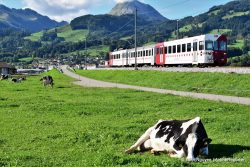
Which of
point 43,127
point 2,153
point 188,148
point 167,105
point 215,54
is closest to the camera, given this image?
point 188,148

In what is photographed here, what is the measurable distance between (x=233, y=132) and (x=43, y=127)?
7682 mm

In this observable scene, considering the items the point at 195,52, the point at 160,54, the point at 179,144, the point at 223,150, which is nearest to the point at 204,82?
the point at 195,52

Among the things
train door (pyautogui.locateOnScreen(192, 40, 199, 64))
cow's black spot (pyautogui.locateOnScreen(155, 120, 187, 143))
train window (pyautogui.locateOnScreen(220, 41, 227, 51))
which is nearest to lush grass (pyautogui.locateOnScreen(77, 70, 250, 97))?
train door (pyautogui.locateOnScreen(192, 40, 199, 64))

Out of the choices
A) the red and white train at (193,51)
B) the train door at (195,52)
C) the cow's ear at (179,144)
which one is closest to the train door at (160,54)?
the red and white train at (193,51)

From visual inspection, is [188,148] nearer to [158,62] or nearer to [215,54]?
[215,54]

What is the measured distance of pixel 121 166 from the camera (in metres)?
9.80

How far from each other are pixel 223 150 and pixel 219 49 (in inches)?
1581

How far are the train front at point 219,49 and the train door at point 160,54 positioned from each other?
14.8 meters

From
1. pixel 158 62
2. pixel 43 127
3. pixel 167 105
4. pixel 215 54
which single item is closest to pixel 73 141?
pixel 43 127

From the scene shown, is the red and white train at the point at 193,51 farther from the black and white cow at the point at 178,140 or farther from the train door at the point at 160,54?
the black and white cow at the point at 178,140

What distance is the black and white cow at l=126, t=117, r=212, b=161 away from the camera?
35.6ft

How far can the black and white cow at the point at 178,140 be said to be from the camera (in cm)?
1084

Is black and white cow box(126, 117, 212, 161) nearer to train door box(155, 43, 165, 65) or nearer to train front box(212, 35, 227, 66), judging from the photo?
train front box(212, 35, 227, 66)

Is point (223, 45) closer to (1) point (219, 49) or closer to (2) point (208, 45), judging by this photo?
(1) point (219, 49)
